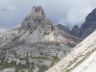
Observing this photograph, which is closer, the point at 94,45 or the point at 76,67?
the point at 76,67

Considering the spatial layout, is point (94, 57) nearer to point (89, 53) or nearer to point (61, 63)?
point (89, 53)

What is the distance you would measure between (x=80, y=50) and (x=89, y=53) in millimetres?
450

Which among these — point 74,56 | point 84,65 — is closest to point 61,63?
point 74,56

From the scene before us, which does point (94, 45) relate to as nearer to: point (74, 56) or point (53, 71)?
point (74, 56)

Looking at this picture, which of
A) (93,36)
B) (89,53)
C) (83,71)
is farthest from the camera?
(93,36)

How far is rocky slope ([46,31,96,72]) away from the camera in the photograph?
7672 mm

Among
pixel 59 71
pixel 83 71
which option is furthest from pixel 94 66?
pixel 59 71

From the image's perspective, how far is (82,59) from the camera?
8047mm

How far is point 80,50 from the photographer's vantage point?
A: 8.54 metres

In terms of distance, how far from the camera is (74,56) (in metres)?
8.45

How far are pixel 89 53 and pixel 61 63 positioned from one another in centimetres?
73

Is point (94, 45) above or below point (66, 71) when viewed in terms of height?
above

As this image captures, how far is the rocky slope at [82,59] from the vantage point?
7672 millimetres

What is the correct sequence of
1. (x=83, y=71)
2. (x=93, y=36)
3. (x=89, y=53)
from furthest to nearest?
(x=93, y=36), (x=89, y=53), (x=83, y=71)
